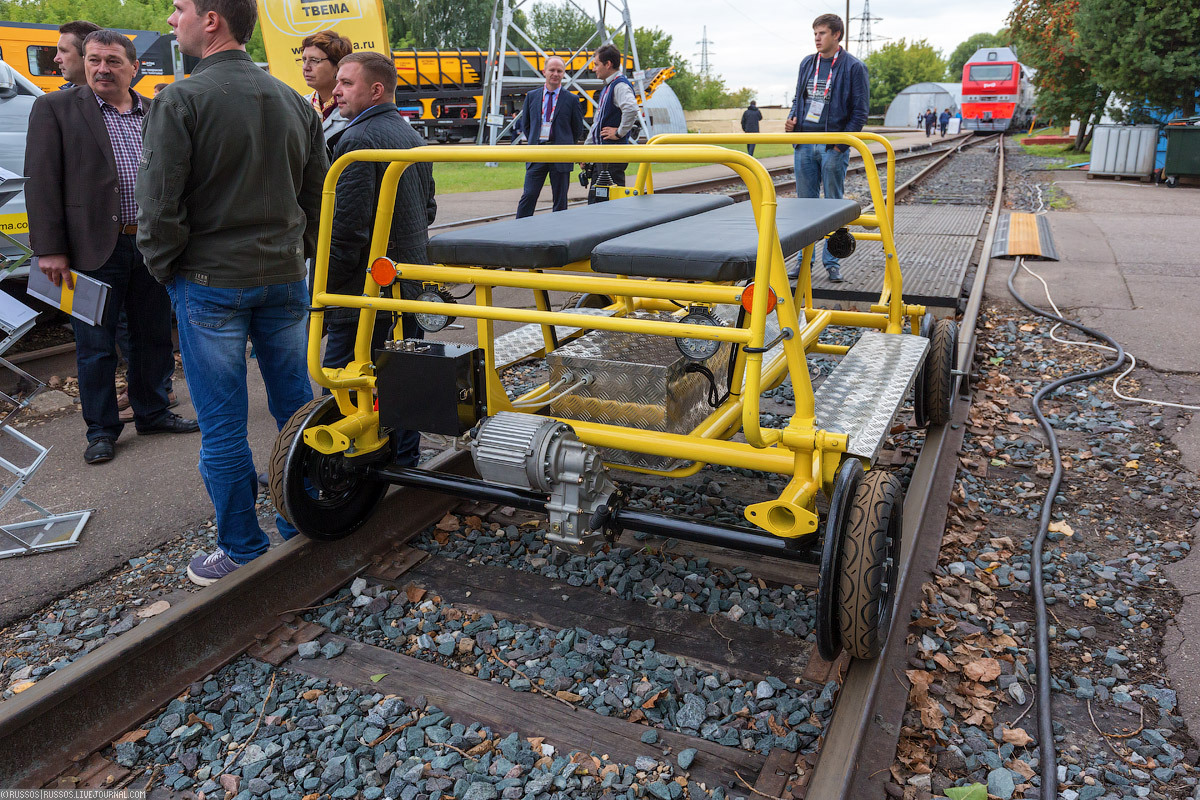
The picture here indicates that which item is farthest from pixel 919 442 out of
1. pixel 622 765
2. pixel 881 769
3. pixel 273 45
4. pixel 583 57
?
pixel 583 57

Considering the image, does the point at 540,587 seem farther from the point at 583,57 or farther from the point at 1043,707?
the point at 583,57

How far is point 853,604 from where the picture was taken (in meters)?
2.64

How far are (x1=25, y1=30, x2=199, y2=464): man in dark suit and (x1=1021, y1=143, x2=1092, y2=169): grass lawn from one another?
2737 centimetres

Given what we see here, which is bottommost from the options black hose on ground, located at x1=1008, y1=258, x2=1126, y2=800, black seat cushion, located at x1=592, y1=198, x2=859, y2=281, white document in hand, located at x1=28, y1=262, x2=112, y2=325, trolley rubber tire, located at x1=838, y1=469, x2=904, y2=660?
black hose on ground, located at x1=1008, y1=258, x2=1126, y2=800

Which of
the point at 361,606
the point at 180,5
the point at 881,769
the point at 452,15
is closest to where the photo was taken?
the point at 881,769

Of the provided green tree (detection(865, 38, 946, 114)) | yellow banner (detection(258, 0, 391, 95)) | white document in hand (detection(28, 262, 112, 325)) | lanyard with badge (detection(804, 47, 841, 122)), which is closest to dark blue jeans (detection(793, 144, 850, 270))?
lanyard with badge (detection(804, 47, 841, 122))

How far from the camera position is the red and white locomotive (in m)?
48.5

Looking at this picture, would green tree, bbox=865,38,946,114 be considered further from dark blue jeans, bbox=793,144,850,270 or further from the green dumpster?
dark blue jeans, bbox=793,144,850,270

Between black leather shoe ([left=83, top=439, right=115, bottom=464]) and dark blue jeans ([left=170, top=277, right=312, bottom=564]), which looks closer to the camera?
dark blue jeans ([left=170, top=277, right=312, bottom=564])

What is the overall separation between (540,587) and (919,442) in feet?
8.85

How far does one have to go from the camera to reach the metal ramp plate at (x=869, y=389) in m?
3.18

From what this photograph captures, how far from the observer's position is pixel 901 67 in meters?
113

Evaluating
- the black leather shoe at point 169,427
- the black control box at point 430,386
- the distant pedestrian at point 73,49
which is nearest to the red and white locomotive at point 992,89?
the distant pedestrian at point 73,49

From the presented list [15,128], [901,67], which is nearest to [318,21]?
[15,128]
